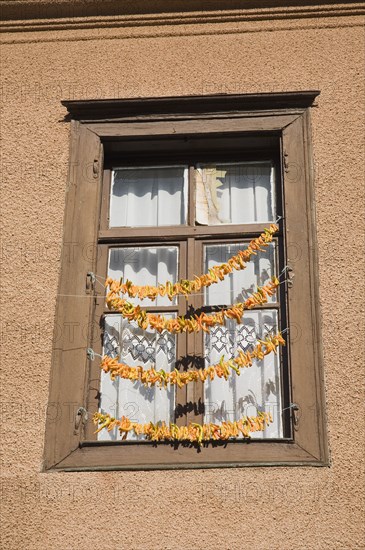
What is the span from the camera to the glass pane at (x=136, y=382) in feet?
18.1

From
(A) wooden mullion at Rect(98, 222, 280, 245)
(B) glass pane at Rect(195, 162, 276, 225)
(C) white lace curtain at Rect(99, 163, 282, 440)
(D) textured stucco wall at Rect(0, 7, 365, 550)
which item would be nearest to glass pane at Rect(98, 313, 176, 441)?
(C) white lace curtain at Rect(99, 163, 282, 440)

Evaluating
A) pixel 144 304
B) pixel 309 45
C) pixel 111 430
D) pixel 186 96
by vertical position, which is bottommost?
pixel 111 430

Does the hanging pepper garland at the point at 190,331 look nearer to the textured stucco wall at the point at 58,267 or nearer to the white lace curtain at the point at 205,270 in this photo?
the white lace curtain at the point at 205,270

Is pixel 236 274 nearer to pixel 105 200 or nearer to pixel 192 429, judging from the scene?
pixel 105 200

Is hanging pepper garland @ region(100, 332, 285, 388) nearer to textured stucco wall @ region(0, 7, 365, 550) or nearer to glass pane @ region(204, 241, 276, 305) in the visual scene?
textured stucco wall @ region(0, 7, 365, 550)

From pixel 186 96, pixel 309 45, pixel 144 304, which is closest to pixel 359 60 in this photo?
pixel 309 45

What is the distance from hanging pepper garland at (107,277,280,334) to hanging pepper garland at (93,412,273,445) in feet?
1.74

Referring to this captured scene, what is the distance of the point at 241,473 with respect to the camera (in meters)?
5.15

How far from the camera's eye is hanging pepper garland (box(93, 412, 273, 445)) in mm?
5234

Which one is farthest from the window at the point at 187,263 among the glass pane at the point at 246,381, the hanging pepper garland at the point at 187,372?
the hanging pepper garland at the point at 187,372

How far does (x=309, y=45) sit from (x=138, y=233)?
5.58ft

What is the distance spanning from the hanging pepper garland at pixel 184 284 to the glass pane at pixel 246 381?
0.29m

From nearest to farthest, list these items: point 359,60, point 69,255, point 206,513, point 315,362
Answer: point 206,513, point 315,362, point 69,255, point 359,60

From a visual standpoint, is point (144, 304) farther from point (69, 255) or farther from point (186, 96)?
point (186, 96)
